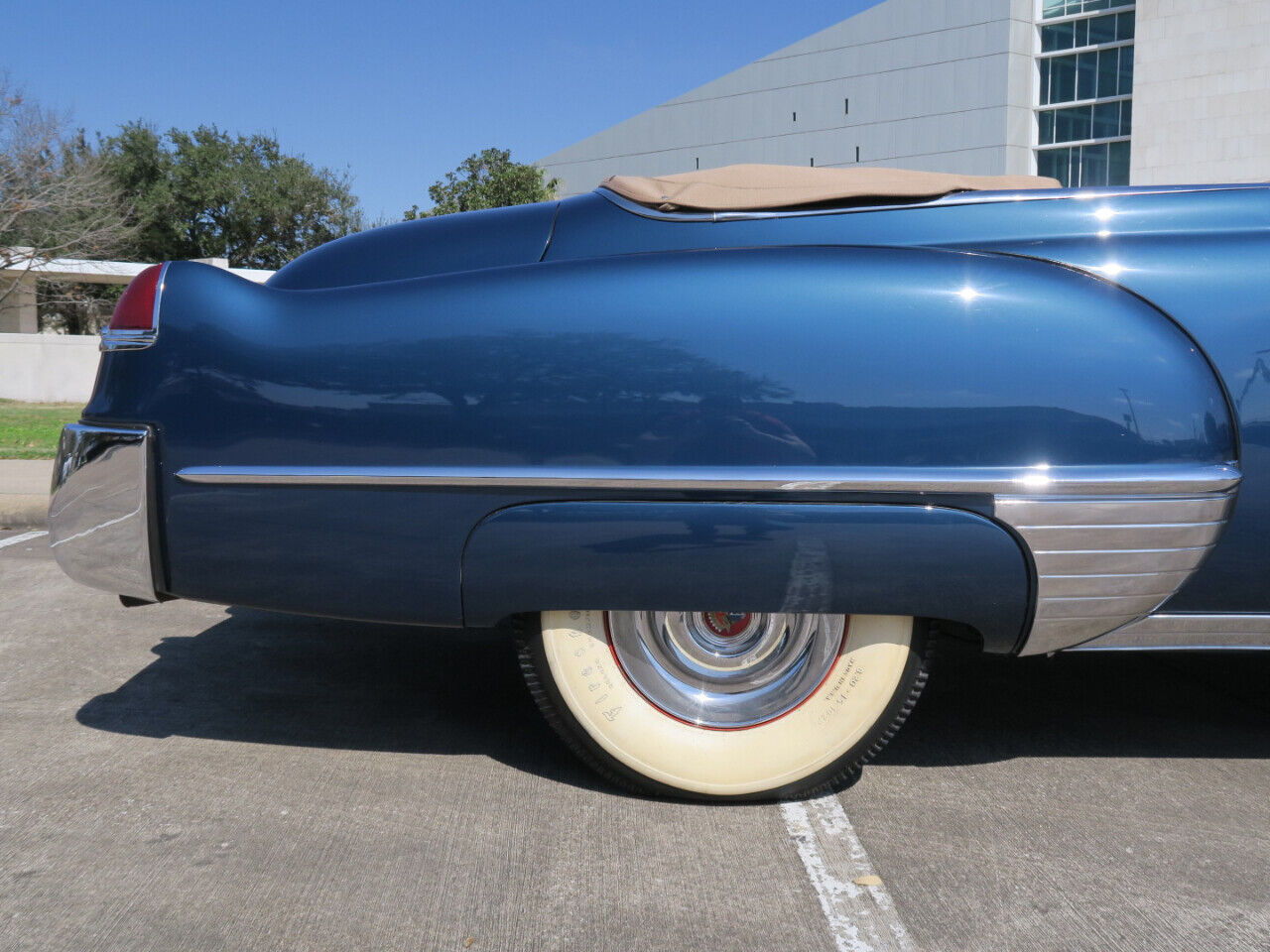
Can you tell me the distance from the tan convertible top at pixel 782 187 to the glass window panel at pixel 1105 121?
1754 inches

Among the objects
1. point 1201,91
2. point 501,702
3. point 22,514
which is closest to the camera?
point 501,702

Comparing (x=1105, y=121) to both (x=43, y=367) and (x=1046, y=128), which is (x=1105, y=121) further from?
(x=43, y=367)

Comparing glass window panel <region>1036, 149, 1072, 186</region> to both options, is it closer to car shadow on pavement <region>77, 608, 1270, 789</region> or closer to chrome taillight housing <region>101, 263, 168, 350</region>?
car shadow on pavement <region>77, 608, 1270, 789</region>

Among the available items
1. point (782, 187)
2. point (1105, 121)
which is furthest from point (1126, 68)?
point (782, 187)

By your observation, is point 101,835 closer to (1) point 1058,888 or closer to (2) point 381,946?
(2) point 381,946

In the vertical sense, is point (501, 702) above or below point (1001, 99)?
below

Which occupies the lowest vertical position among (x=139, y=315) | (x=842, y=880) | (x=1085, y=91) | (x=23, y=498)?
(x=842, y=880)

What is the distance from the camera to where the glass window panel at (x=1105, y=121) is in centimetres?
4209

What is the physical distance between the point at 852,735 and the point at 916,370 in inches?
33.8

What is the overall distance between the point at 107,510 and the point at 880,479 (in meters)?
1.79

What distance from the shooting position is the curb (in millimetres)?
6652

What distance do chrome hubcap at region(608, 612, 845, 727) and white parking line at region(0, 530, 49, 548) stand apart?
4640 mm

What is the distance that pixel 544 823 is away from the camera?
2.61 meters

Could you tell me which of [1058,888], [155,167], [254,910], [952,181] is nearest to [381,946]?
[254,910]
